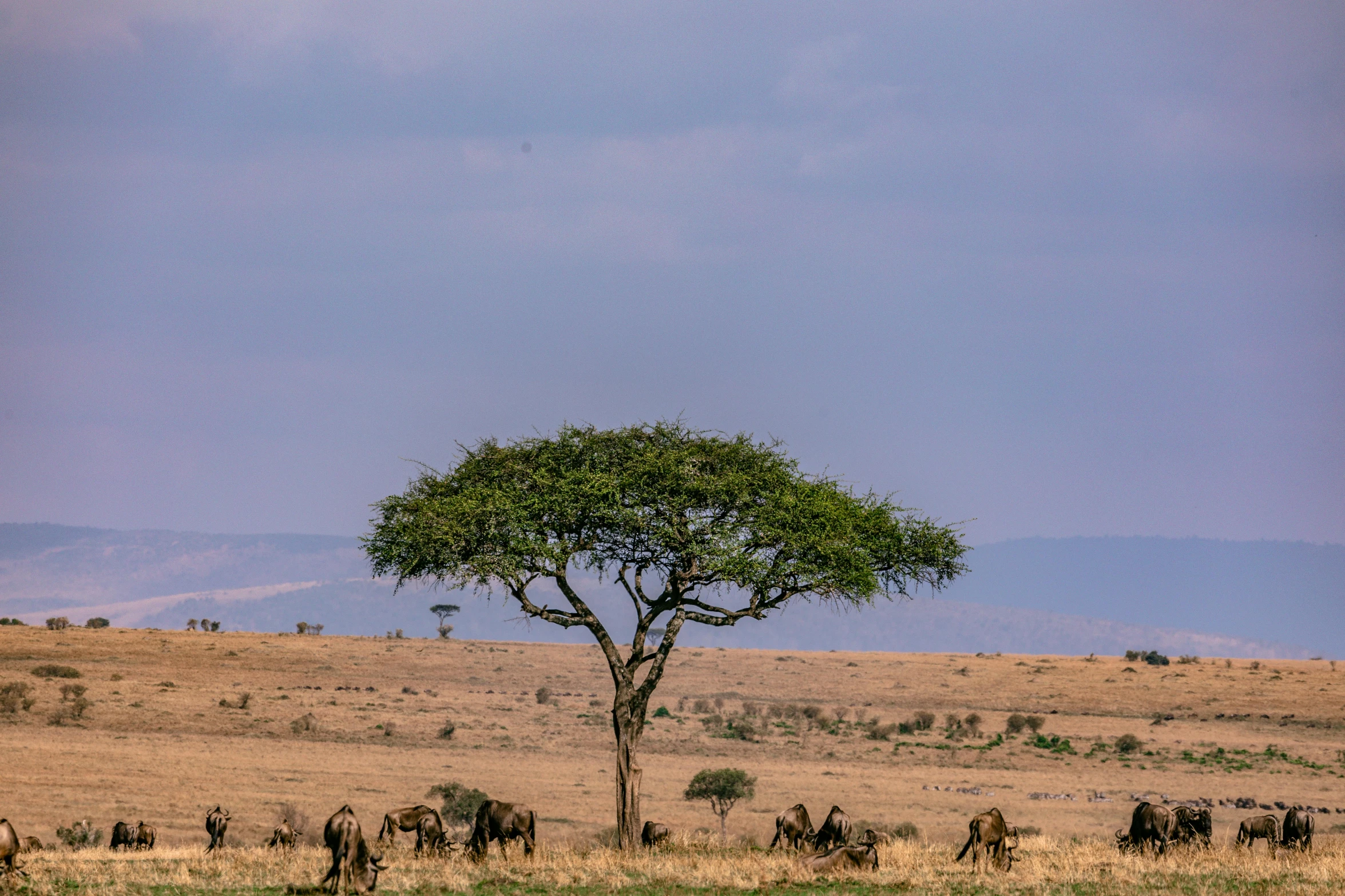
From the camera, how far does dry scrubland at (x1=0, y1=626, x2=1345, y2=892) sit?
23.2 meters

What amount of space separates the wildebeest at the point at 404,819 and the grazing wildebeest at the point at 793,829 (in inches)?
276

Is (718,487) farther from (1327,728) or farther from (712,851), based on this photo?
(1327,728)

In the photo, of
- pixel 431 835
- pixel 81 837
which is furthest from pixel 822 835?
pixel 81 837

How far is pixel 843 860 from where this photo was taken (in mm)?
22906

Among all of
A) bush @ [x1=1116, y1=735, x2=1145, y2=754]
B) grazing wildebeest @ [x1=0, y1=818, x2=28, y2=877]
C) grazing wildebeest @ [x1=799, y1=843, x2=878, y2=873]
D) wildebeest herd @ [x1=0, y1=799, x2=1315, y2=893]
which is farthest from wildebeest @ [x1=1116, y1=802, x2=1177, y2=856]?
bush @ [x1=1116, y1=735, x2=1145, y2=754]

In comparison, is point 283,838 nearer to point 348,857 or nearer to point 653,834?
point 653,834

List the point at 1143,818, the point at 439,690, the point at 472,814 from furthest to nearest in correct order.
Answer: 1. the point at 439,690
2. the point at 472,814
3. the point at 1143,818

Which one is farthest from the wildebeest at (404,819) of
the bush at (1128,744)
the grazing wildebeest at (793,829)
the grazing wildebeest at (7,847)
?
the bush at (1128,744)

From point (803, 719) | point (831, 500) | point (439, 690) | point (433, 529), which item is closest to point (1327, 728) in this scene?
point (803, 719)

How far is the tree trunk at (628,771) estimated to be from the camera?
2647 cm

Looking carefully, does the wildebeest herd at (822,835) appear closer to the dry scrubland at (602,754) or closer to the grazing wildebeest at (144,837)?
the grazing wildebeest at (144,837)

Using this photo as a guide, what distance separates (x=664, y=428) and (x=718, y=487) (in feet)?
7.71

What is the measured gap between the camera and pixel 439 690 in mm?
85500

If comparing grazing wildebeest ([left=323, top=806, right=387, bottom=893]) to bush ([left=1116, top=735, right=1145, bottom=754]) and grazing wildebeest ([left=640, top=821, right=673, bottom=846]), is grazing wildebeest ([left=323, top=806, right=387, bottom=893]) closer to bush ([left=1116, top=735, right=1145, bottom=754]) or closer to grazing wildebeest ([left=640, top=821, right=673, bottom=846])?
grazing wildebeest ([left=640, top=821, right=673, bottom=846])
